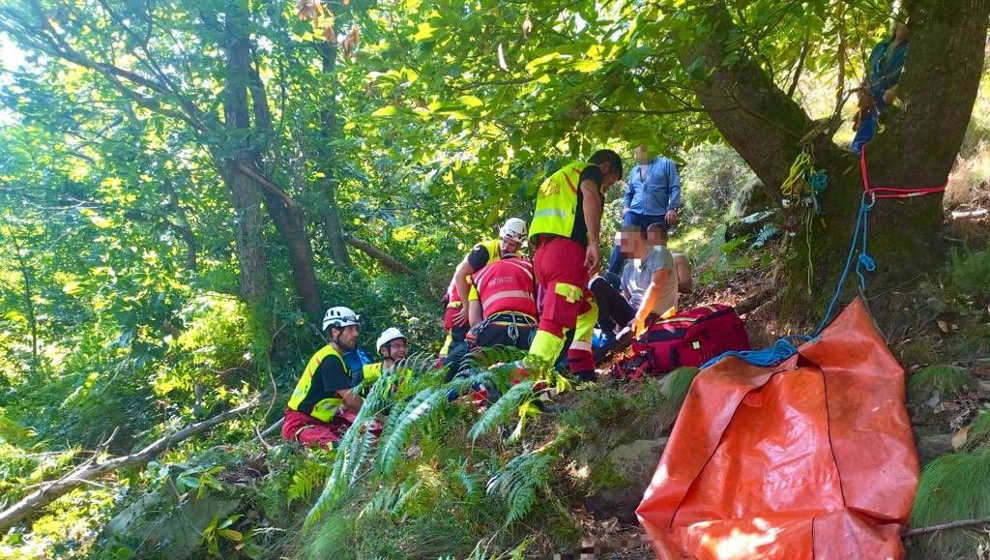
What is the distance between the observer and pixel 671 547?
2.65 meters

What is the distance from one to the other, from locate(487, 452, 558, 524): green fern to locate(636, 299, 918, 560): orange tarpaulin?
0.50 m

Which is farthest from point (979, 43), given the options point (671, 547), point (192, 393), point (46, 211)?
point (46, 211)

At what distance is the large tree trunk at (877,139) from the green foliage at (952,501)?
5.08 feet

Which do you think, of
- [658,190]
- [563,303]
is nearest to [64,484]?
[563,303]

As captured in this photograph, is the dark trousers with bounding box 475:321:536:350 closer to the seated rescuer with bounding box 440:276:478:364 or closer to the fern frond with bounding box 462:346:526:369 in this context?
the fern frond with bounding box 462:346:526:369

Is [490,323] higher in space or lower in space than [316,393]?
higher

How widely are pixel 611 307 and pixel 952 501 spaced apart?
3364mm

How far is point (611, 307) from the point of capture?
5.51 metres

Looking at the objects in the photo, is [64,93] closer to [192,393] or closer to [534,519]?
[192,393]

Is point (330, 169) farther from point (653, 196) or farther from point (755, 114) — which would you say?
point (755, 114)

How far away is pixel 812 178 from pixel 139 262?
24.1ft

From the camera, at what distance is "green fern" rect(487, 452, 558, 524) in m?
2.93

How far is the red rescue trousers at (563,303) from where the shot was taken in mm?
4289

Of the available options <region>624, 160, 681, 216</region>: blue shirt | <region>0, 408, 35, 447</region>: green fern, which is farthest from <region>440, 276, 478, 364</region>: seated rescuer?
<region>0, 408, 35, 447</region>: green fern
